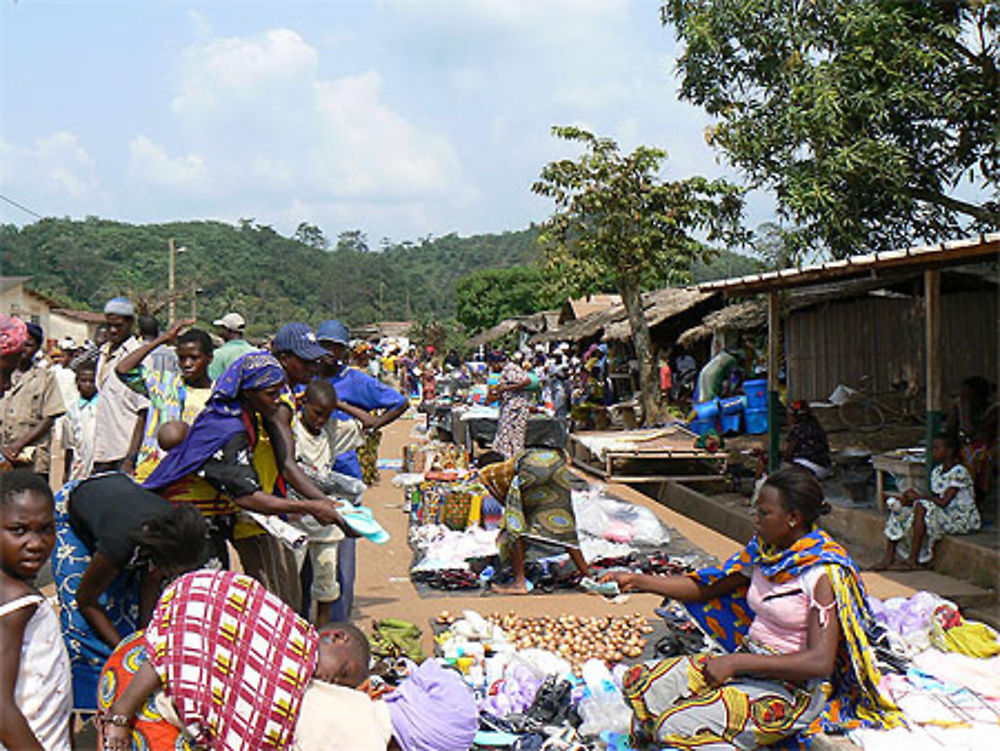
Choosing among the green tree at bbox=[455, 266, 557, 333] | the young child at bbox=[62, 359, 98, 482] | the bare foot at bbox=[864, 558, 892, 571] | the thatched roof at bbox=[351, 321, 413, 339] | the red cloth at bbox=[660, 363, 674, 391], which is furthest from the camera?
the thatched roof at bbox=[351, 321, 413, 339]

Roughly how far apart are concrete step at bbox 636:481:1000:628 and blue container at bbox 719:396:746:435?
179 cm

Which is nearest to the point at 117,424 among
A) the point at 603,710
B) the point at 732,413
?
the point at 603,710

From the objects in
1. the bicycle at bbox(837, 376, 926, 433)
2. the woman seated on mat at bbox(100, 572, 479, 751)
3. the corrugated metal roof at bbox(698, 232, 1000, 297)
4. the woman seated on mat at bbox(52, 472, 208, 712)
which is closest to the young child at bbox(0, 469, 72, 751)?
the woman seated on mat at bbox(100, 572, 479, 751)

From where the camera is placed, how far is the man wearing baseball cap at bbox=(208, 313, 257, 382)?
21.8 feet

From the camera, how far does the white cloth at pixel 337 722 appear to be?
2.79m

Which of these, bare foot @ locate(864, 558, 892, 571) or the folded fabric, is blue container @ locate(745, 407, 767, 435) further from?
the folded fabric

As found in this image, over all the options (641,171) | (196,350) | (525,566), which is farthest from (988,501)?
(641,171)

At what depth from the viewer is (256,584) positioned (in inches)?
114

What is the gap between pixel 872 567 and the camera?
284 inches

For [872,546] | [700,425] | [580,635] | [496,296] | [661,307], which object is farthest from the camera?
[496,296]

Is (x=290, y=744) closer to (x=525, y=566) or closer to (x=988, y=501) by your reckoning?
(x=525, y=566)

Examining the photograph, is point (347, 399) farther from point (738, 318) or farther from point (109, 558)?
point (738, 318)

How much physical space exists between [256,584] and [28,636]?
2.08 feet

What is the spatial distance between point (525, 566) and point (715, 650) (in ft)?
8.40
